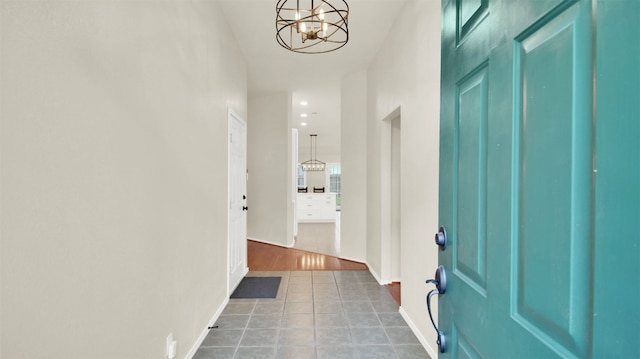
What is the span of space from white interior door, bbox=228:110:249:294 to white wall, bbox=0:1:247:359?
1.17m

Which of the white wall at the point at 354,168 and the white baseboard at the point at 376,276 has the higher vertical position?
the white wall at the point at 354,168

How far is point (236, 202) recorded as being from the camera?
12.9 feet

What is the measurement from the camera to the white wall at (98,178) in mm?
944

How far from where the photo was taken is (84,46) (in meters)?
1.20

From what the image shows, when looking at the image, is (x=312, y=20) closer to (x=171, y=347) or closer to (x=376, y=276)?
(x=171, y=347)

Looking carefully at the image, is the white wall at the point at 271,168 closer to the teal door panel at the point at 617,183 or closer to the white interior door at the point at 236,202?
the white interior door at the point at 236,202

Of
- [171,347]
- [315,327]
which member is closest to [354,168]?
[315,327]

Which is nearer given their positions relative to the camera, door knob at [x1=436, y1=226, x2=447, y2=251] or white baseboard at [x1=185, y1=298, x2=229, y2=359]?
door knob at [x1=436, y1=226, x2=447, y2=251]

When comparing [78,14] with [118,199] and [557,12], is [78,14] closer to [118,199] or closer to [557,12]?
[118,199]

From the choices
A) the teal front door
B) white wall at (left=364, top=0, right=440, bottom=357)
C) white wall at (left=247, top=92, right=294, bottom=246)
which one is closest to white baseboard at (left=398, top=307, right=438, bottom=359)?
white wall at (left=364, top=0, right=440, bottom=357)

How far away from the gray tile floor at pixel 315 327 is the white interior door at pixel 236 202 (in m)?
0.55

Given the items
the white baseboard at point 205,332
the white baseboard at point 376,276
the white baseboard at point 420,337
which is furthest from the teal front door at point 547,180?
the white baseboard at point 376,276

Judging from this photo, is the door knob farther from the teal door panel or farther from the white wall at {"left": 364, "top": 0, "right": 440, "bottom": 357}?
the white wall at {"left": 364, "top": 0, "right": 440, "bottom": 357}

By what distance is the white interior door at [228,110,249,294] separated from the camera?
3627 millimetres
